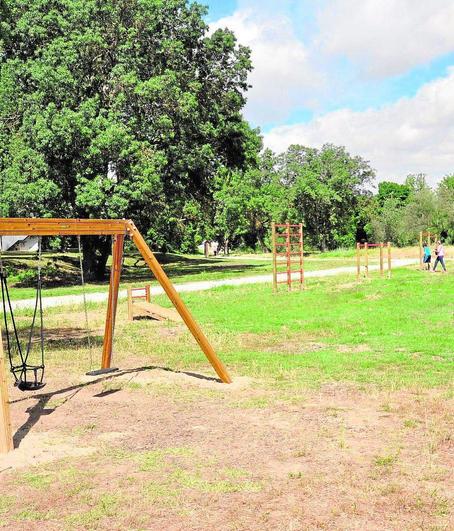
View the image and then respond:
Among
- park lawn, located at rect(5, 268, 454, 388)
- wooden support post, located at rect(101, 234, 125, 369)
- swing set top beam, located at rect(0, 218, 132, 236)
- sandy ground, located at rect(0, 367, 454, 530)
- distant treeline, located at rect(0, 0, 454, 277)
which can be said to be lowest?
sandy ground, located at rect(0, 367, 454, 530)

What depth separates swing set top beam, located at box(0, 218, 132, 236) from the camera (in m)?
7.34

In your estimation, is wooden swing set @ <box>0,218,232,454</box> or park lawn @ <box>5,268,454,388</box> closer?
wooden swing set @ <box>0,218,232,454</box>

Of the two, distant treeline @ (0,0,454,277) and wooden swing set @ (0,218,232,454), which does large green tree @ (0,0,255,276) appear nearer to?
distant treeline @ (0,0,454,277)

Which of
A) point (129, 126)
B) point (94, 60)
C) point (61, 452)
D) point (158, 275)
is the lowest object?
point (61, 452)

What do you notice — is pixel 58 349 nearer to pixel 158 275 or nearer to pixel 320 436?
pixel 158 275

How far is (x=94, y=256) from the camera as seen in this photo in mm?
31031

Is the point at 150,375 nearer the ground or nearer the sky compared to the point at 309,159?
nearer the ground

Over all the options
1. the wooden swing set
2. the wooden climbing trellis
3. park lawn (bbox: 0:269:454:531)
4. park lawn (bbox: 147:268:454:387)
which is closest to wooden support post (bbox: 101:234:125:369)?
the wooden swing set

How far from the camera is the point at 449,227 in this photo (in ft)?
195

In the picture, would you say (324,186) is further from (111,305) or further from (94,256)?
(111,305)

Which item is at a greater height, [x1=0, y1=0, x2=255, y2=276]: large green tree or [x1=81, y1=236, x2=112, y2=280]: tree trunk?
[x1=0, y1=0, x2=255, y2=276]: large green tree

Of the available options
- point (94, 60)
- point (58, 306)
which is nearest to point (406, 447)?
point (58, 306)

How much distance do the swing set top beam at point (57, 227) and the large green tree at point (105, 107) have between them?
55.2ft

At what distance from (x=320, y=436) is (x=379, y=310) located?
36.3 feet
